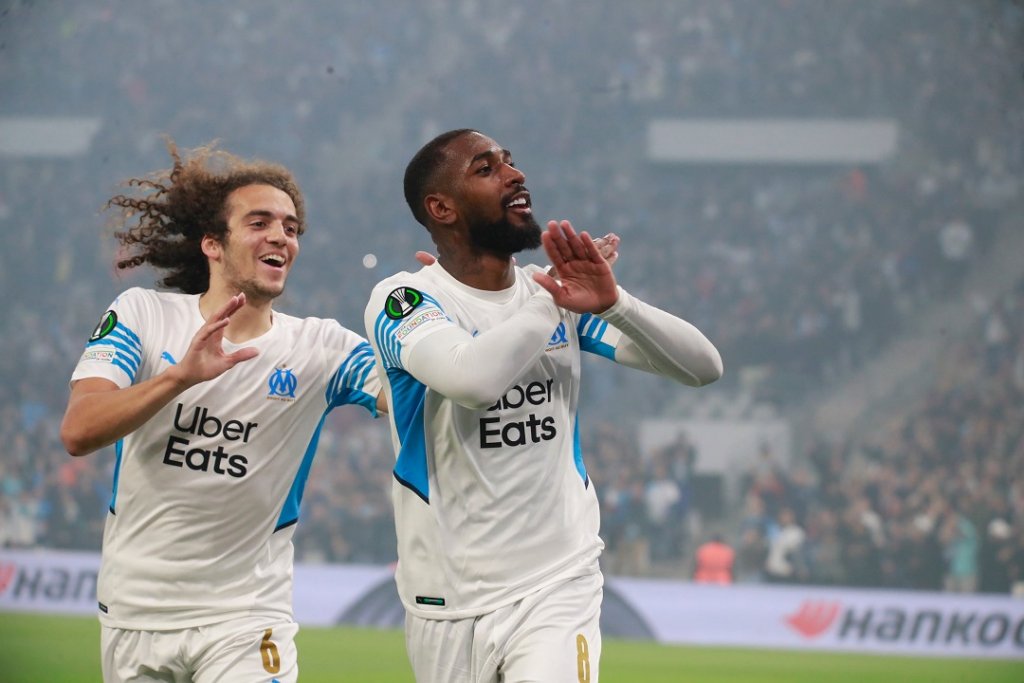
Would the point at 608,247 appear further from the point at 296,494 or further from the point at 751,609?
the point at 751,609

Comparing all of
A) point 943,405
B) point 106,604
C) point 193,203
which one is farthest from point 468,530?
point 943,405

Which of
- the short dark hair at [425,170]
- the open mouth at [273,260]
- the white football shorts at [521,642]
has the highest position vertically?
the short dark hair at [425,170]

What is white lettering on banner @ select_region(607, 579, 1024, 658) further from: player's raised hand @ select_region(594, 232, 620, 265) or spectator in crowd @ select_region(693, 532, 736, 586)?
player's raised hand @ select_region(594, 232, 620, 265)

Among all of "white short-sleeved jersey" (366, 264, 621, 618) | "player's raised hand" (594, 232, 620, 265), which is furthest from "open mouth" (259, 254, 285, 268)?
"player's raised hand" (594, 232, 620, 265)

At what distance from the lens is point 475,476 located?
129 inches

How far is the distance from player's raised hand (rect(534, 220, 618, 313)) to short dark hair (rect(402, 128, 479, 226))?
0.60 metres

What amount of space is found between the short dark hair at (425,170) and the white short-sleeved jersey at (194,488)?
2.47 ft

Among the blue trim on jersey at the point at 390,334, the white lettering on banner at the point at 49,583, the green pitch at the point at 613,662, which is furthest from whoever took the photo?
the white lettering on banner at the point at 49,583

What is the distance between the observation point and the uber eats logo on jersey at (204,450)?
3.75 metres

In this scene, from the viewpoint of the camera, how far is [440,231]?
11.8 feet

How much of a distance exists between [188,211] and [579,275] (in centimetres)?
188

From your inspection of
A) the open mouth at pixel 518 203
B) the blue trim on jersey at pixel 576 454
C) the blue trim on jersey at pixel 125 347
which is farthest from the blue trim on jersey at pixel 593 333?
the blue trim on jersey at pixel 125 347

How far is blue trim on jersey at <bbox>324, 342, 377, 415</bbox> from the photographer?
407 centimetres

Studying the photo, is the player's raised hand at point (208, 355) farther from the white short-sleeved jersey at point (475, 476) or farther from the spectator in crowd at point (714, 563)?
the spectator in crowd at point (714, 563)
